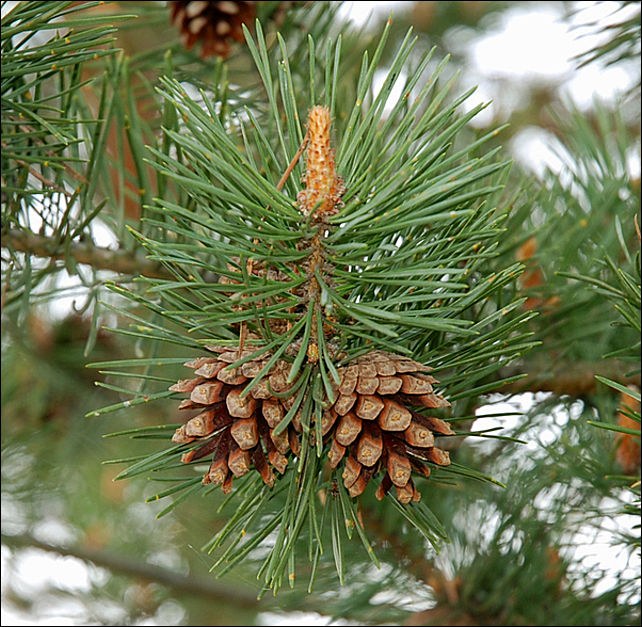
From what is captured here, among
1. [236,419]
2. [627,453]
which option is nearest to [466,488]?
[627,453]

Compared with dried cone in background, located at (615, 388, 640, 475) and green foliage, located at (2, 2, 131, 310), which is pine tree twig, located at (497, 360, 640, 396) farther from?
green foliage, located at (2, 2, 131, 310)

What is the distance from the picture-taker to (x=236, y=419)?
35cm

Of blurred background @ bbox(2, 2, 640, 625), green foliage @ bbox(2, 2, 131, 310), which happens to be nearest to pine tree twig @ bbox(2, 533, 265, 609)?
blurred background @ bbox(2, 2, 640, 625)

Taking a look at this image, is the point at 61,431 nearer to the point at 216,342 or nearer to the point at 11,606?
the point at 11,606

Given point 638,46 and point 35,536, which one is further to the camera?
point 35,536

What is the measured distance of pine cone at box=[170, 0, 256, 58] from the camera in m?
0.70

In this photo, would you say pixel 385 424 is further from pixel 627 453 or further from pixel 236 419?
pixel 627 453

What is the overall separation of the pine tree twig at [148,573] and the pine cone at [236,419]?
0.47 m

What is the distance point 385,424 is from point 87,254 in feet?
0.85

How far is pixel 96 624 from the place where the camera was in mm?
1143

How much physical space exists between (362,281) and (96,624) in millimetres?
944

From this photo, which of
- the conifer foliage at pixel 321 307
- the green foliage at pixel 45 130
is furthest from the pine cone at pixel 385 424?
the green foliage at pixel 45 130

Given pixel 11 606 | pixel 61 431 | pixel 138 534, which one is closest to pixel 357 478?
pixel 61 431

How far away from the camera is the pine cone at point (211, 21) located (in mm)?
696
